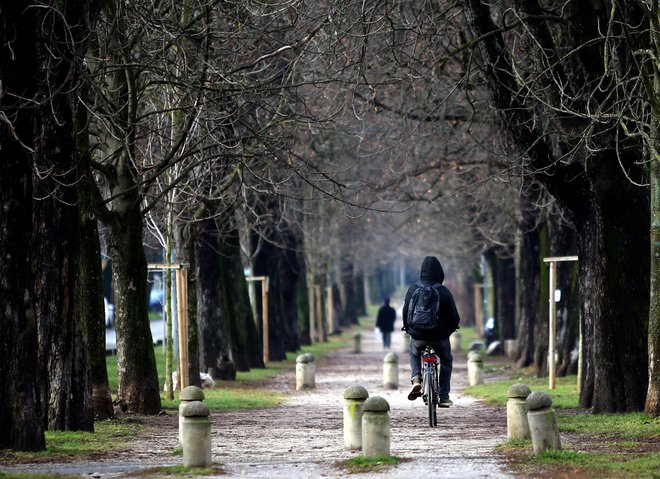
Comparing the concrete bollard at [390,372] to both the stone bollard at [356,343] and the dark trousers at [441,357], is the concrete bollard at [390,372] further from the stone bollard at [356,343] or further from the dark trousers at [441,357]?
the stone bollard at [356,343]

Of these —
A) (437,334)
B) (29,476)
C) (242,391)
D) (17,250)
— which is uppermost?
(17,250)

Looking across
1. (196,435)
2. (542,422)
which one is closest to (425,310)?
(542,422)

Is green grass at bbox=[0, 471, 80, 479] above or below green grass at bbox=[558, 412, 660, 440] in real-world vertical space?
above

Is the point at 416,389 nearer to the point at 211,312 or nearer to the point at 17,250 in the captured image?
the point at 17,250

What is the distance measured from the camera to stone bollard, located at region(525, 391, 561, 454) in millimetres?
11914

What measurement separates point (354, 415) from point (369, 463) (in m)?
1.87

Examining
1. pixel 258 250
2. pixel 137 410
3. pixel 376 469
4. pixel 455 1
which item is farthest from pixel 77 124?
pixel 258 250

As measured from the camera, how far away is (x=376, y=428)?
11.9 meters

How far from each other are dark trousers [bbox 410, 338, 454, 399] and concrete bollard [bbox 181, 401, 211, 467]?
5061 millimetres

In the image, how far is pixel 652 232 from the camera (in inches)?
613

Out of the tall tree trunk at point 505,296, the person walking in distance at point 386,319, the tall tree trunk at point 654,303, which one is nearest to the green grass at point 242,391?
the person walking in distance at point 386,319

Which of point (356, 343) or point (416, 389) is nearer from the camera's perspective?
point (416, 389)

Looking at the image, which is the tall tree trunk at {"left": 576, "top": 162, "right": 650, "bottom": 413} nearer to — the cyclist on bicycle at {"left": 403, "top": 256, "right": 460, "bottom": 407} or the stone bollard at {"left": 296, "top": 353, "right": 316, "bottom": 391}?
the cyclist on bicycle at {"left": 403, "top": 256, "right": 460, "bottom": 407}

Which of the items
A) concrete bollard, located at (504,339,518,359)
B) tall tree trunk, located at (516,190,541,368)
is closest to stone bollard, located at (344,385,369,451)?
tall tree trunk, located at (516,190,541,368)
